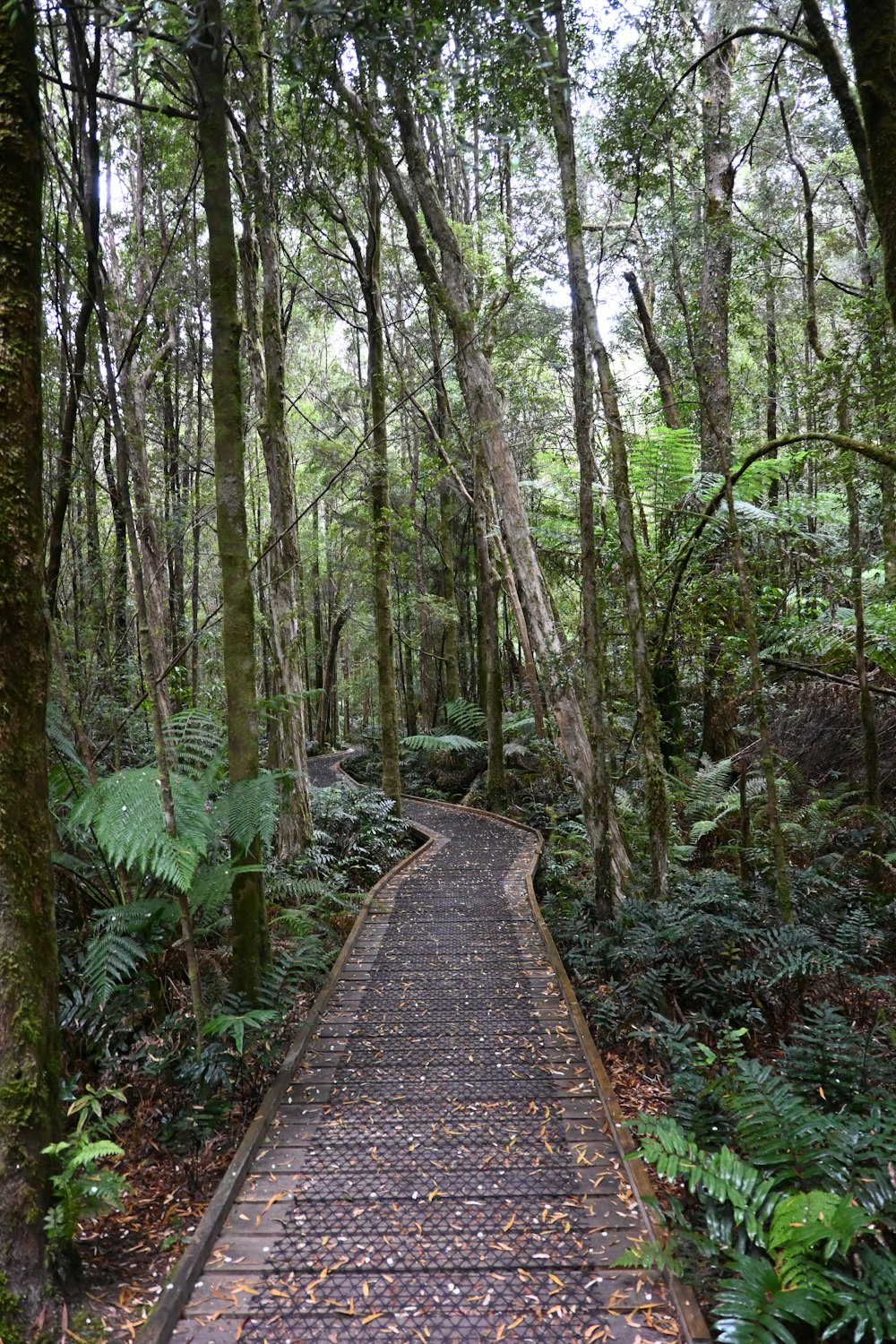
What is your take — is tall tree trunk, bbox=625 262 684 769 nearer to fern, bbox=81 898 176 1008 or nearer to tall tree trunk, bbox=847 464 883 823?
tall tree trunk, bbox=847 464 883 823

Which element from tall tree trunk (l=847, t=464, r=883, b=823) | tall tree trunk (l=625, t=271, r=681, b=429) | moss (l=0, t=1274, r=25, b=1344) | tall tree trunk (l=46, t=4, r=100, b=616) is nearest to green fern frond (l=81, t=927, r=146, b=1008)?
moss (l=0, t=1274, r=25, b=1344)

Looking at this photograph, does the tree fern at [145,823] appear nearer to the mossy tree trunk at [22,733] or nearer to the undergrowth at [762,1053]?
the mossy tree trunk at [22,733]

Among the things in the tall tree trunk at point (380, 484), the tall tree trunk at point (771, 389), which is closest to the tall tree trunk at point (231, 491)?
the tall tree trunk at point (380, 484)

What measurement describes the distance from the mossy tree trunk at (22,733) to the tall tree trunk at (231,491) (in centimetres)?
166

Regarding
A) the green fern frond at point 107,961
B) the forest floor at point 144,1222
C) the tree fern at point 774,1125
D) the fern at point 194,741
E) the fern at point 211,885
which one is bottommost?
the forest floor at point 144,1222

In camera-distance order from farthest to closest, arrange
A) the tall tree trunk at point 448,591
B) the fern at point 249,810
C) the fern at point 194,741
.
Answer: the tall tree trunk at point 448,591, the fern at point 194,741, the fern at point 249,810

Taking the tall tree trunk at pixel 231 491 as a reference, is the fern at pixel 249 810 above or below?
below

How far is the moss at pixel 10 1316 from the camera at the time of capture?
2.08m

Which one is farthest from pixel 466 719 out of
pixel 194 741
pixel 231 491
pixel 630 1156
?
pixel 630 1156

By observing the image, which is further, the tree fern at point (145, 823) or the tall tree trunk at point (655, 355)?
the tall tree trunk at point (655, 355)

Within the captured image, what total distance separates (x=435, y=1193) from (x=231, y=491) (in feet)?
11.6

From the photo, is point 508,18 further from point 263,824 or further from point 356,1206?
point 356,1206

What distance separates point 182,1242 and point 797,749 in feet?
27.9

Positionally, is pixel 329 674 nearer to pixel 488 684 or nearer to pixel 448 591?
pixel 448 591
